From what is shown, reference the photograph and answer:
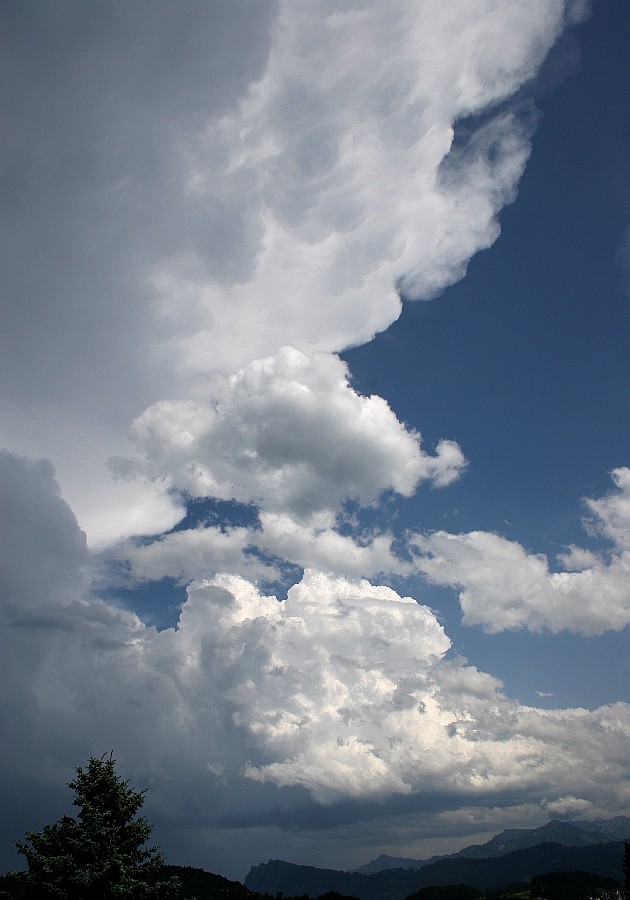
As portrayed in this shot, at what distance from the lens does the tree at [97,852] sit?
3047 cm

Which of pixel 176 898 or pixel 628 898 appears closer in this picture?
pixel 176 898

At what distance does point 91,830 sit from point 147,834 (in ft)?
12.9

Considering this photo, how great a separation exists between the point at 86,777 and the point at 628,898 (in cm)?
24523

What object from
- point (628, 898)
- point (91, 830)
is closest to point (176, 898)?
point (91, 830)

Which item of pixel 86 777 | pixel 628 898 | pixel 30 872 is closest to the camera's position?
pixel 30 872

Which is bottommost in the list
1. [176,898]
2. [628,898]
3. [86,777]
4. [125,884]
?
[628,898]

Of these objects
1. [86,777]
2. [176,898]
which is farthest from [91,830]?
[176,898]

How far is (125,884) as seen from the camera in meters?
30.9

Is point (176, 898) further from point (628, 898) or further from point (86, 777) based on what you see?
point (628, 898)

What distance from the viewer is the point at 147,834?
112ft

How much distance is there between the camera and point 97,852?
31.1 metres

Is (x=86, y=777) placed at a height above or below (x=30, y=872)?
above

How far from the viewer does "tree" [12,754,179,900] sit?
3047cm

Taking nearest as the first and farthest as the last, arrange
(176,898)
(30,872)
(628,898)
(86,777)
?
(30,872), (86,777), (176,898), (628,898)
